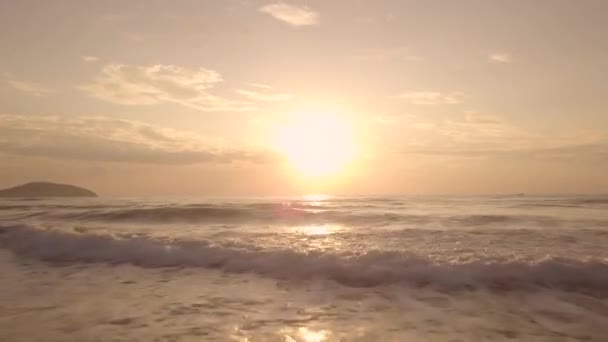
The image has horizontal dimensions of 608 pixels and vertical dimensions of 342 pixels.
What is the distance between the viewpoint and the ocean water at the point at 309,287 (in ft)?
14.6

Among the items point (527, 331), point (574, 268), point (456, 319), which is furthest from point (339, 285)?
point (574, 268)

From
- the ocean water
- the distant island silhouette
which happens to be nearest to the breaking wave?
the ocean water

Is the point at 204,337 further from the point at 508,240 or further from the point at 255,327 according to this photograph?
the point at 508,240

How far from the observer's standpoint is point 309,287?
6.60 metres

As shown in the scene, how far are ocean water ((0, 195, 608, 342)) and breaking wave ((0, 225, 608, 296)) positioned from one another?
0.04 metres

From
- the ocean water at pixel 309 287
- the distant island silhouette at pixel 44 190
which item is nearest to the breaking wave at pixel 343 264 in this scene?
the ocean water at pixel 309 287

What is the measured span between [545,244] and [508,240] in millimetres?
944

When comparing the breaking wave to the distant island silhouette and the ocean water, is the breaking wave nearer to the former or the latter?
the ocean water

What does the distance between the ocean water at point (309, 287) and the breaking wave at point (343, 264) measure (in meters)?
0.04

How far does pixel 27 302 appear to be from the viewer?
18.2 ft

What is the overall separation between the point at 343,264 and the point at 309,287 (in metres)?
1.42

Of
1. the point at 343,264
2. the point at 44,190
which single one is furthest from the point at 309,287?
the point at 44,190

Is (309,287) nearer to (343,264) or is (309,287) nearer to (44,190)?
(343,264)

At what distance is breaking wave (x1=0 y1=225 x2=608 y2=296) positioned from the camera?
6.80 metres
